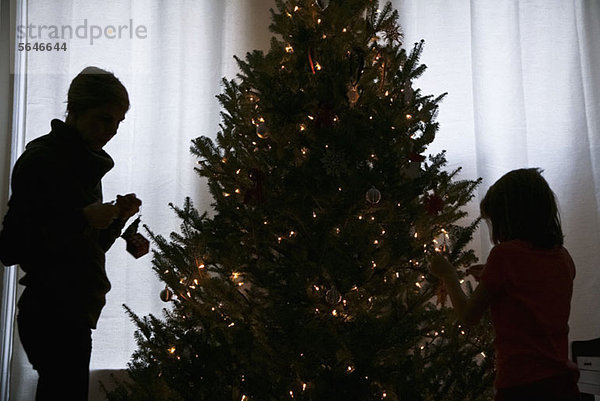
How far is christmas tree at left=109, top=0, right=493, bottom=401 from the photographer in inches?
67.4

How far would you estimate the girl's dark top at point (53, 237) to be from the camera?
141cm

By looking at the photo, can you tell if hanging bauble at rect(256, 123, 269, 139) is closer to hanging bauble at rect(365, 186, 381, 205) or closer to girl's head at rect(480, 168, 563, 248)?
hanging bauble at rect(365, 186, 381, 205)

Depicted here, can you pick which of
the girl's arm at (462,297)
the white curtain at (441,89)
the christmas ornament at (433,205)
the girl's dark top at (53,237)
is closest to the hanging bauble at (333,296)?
the girl's arm at (462,297)

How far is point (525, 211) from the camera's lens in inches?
63.1

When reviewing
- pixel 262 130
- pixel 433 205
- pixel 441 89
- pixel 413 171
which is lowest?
pixel 433 205

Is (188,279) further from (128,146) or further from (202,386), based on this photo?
Result: (128,146)

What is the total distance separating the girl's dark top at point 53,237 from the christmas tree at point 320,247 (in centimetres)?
42

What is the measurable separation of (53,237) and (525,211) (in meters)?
1.18

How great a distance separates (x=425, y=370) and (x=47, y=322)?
1.01 m

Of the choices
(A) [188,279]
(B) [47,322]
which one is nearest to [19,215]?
(B) [47,322]

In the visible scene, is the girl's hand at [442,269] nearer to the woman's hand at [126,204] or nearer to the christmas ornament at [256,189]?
the christmas ornament at [256,189]

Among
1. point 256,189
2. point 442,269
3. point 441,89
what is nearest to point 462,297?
point 442,269

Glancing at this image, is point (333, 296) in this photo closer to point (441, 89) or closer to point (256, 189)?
point (256, 189)

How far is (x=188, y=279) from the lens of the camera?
6.34ft
